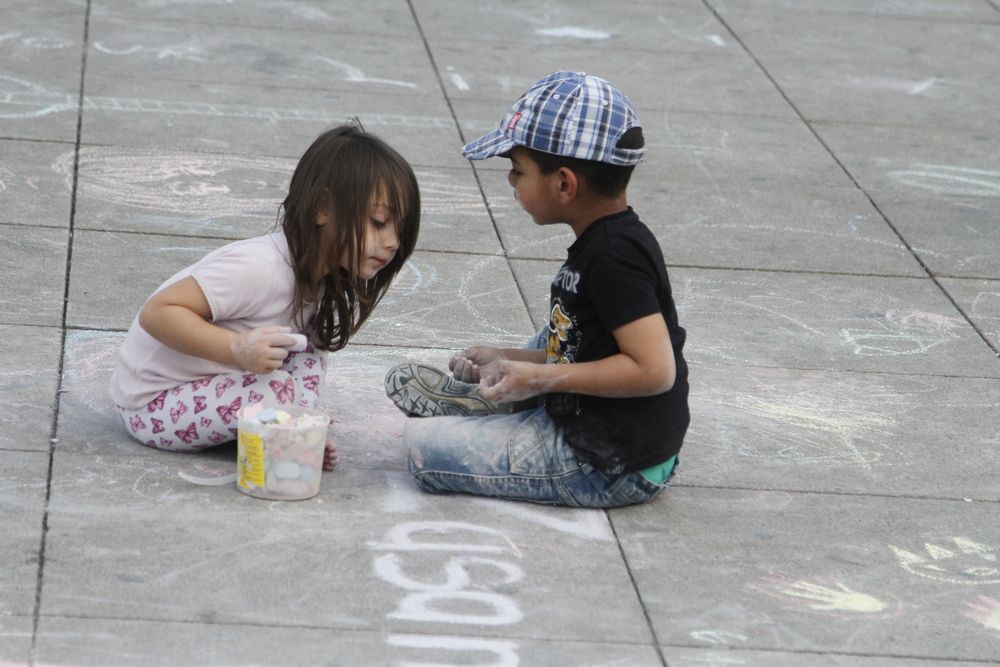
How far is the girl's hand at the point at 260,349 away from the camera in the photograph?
142 inches

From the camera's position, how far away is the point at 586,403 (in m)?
3.75

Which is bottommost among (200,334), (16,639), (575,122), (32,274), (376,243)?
(32,274)

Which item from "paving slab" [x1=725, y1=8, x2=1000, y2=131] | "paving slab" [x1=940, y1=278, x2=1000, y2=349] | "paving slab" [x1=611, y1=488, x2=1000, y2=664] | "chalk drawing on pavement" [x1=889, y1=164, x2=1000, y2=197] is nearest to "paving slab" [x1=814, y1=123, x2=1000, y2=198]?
"chalk drawing on pavement" [x1=889, y1=164, x2=1000, y2=197]

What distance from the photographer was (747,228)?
6.21m

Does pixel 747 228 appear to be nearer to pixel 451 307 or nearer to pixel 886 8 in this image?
pixel 451 307

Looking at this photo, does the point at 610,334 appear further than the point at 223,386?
No

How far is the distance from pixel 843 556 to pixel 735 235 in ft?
8.58

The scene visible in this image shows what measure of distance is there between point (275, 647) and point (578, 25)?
6501 millimetres

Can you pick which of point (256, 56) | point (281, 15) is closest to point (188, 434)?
point (256, 56)

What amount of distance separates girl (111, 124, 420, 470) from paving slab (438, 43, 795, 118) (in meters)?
3.61

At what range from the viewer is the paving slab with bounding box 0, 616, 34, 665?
2934 mm

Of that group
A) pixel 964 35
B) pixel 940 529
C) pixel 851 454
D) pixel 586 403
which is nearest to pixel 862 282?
pixel 851 454

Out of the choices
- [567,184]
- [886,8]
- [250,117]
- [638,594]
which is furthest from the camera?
[886,8]

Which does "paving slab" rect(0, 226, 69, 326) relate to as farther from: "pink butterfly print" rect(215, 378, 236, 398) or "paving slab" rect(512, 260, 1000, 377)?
"paving slab" rect(512, 260, 1000, 377)
